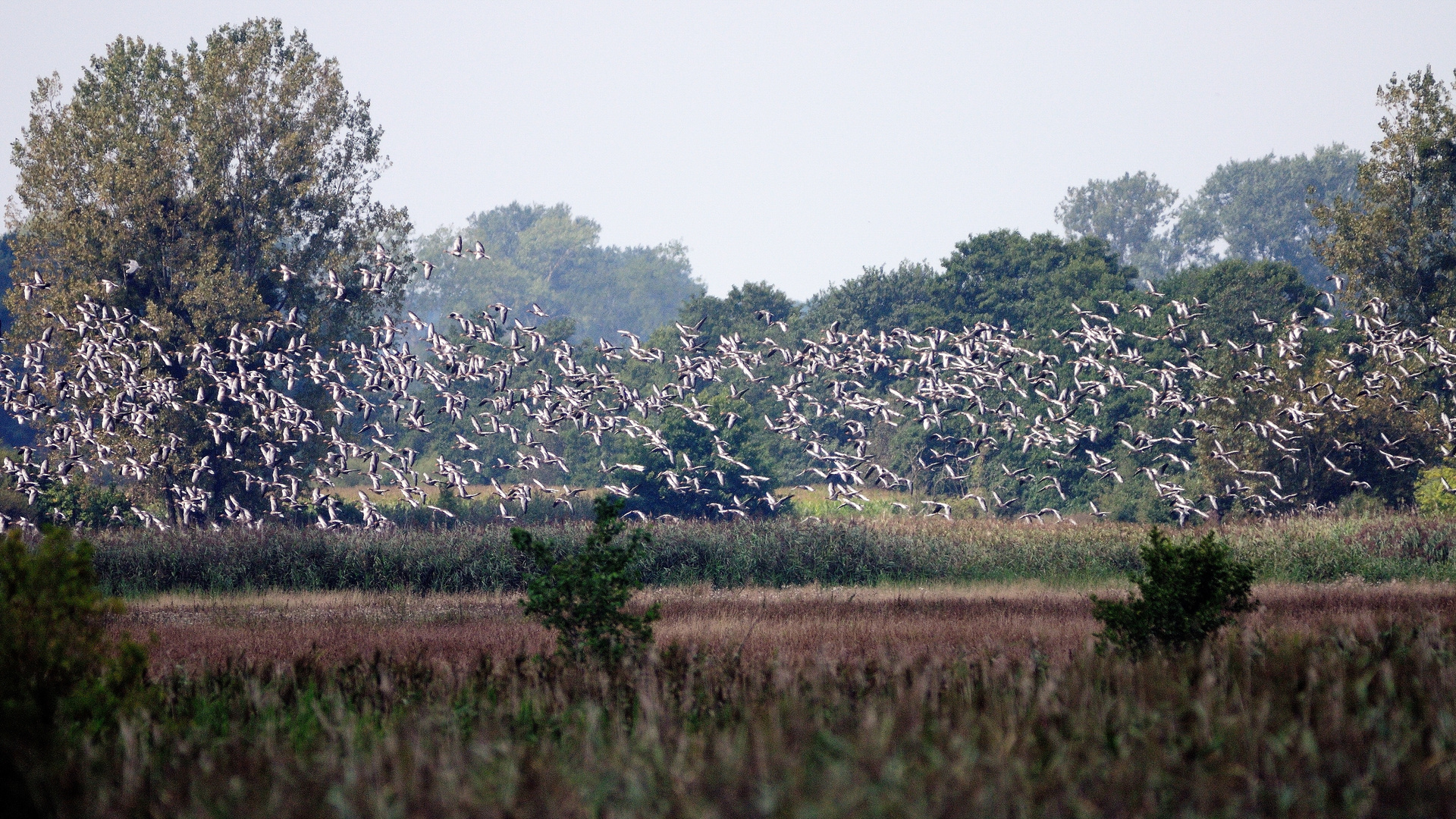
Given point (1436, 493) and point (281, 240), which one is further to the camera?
point (281, 240)

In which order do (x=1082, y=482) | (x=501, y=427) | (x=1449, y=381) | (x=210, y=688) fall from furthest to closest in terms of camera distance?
(x=1082, y=482) < (x=1449, y=381) < (x=501, y=427) < (x=210, y=688)

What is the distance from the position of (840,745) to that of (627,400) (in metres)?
26.6

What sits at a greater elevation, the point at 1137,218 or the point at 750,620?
the point at 1137,218

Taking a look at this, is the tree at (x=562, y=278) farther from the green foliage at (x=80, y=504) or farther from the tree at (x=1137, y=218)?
the green foliage at (x=80, y=504)

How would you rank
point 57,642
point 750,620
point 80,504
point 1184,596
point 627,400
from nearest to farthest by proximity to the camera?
point 57,642 < point 1184,596 < point 750,620 < point 627,400 < point 80,504

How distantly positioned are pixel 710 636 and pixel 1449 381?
3407 cm

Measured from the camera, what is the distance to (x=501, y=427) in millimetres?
33875

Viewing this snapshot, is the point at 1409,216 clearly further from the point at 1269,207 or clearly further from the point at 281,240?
the point at 1269,207

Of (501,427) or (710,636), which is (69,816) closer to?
(710,636)

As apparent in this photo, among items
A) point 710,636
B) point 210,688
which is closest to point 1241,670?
point 210,688

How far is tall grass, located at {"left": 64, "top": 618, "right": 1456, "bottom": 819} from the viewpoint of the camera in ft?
15.5

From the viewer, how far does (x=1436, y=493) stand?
36.7 meters

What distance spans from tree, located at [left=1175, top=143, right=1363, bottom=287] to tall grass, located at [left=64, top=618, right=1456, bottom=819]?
115694 millimetres

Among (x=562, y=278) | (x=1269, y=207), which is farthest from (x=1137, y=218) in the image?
(x=562, y=278)
